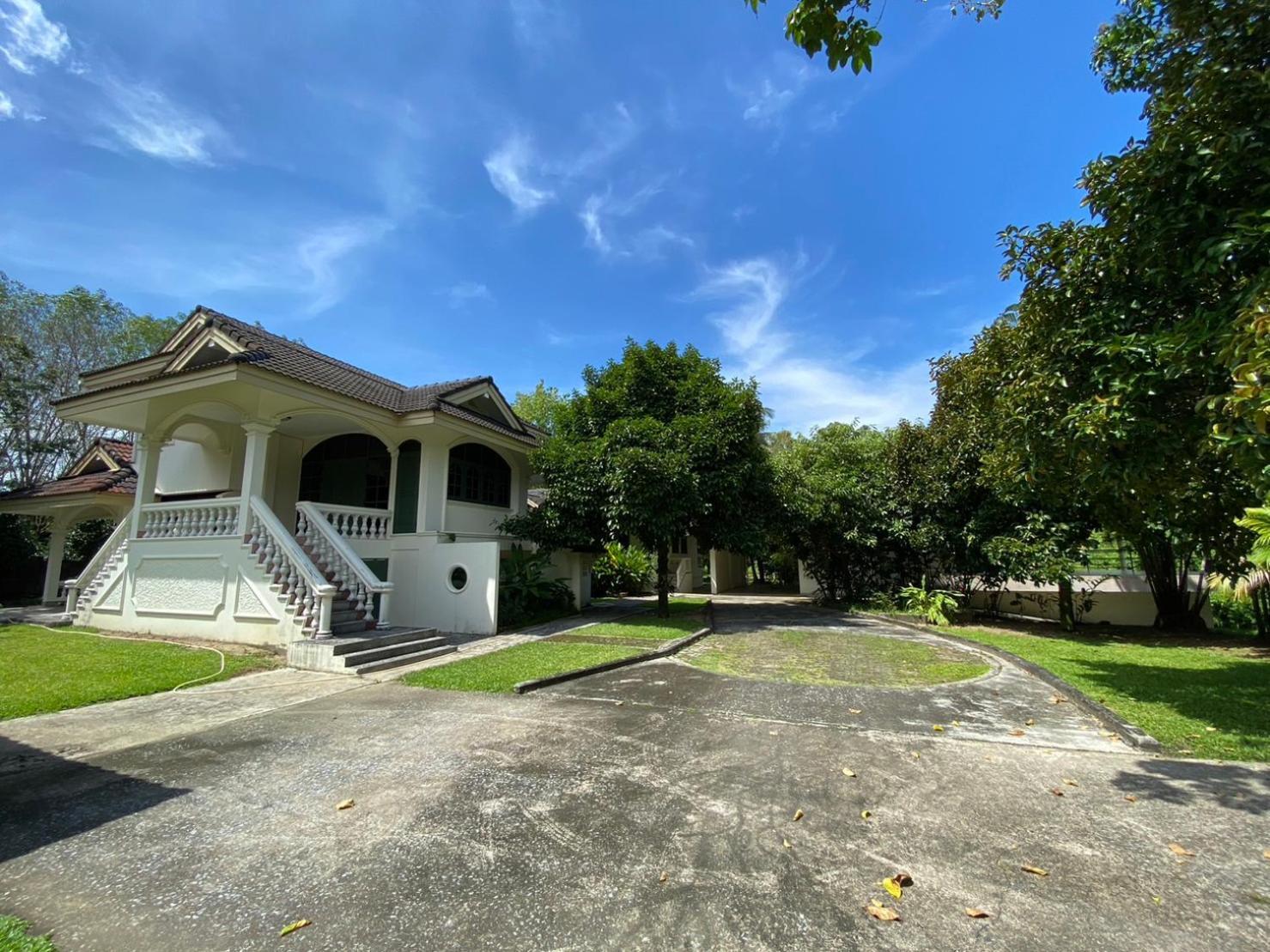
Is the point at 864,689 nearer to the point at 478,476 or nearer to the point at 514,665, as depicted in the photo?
the point at 514,665

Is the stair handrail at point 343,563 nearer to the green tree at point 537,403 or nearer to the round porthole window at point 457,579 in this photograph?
the round porthole window at point 457,579

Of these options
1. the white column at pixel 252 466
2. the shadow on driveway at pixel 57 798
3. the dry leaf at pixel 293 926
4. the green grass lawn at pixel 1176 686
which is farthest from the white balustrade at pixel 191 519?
the green grass lawn at pixel 1176 686

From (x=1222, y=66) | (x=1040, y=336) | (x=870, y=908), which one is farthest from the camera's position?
(x=1040, y=336)

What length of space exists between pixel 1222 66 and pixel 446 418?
10.9 metres

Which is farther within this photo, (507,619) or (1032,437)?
(507,619)

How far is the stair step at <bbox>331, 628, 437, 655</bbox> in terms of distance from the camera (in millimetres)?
7656

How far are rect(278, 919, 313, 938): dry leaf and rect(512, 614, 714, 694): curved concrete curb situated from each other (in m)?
3.95

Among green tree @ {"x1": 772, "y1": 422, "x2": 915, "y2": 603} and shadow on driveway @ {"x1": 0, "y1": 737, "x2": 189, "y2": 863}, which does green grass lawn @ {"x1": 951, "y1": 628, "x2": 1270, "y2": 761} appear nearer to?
green tree @ {"x1": 772, "y1": 422, "x2": 915, "y2": 603}

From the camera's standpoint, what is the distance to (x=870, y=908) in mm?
2449

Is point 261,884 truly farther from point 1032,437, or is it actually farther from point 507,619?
point 507,619

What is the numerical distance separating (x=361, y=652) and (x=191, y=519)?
188 inches

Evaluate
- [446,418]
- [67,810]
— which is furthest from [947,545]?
[67,810]

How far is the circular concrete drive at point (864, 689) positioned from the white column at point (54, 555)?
18643 millimetres

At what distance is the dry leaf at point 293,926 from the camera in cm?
229
